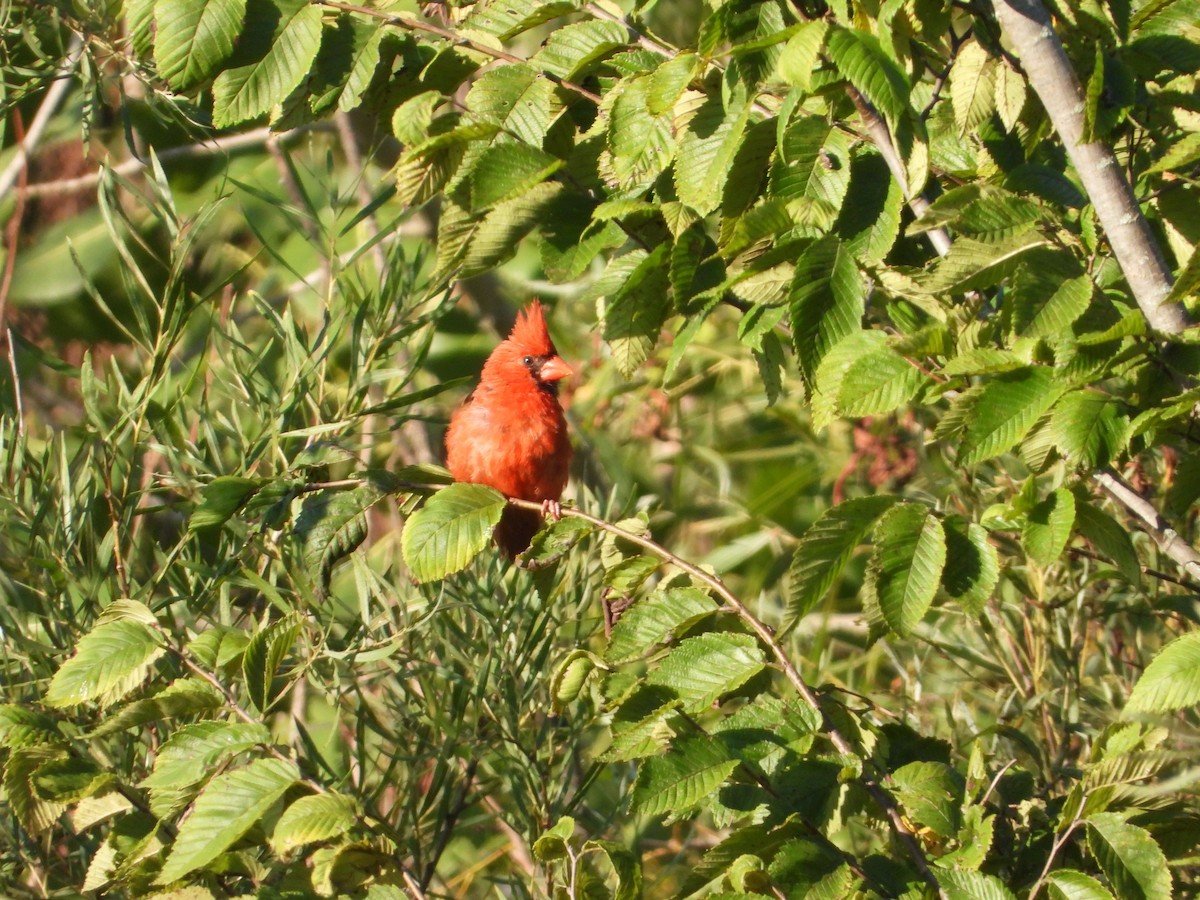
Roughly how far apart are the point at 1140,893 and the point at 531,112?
1096mm

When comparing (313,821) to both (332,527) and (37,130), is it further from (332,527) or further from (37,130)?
(37,130)

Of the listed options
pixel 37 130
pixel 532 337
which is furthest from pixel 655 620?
pixel 37 130

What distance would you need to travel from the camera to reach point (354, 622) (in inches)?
73.7

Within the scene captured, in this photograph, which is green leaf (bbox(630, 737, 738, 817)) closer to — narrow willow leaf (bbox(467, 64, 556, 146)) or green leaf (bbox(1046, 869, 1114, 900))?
green leaf (bbox(1046, 869, 1114, 900))

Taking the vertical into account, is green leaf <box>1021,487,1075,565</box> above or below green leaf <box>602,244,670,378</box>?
below

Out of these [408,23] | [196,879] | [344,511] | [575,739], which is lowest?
[575,739]

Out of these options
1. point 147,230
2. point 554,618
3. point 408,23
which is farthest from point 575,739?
point 147,230

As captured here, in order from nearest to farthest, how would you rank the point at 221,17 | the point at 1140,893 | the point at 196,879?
the point at 1140,893 → the point at 196,879 → the point at 221,17

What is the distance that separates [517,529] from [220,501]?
2.19m

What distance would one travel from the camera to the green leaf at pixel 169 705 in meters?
1.51

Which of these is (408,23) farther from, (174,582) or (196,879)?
(196,879)

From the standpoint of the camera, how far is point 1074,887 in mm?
1380

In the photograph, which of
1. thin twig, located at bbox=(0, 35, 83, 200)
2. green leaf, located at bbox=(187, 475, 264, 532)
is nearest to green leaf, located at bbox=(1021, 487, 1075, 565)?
green leaf, located at bbox=(187, 475, 264, 532)

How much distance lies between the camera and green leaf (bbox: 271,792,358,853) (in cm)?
138
